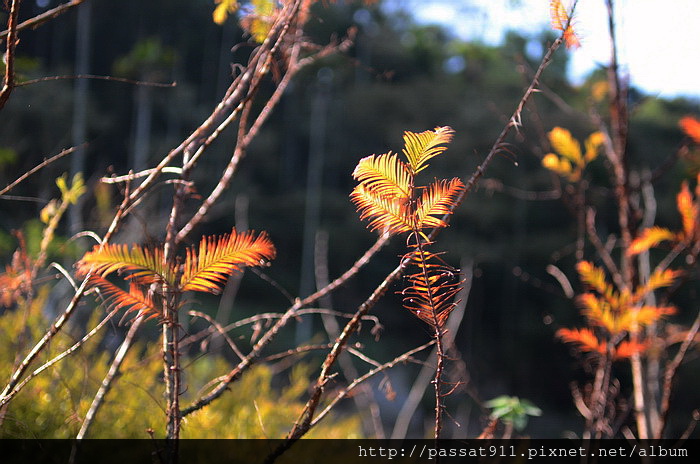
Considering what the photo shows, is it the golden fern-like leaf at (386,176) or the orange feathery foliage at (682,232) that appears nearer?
the golden fern-like leaf at (386,176)

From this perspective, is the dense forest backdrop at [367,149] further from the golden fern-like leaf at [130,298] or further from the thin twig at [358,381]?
the golden fern-like leaf at [130,298]

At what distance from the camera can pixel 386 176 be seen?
2.20 feet

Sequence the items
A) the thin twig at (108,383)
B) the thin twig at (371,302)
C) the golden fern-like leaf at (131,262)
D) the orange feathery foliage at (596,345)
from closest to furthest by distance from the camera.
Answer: the golden fern-like leaf at (131,262) → the thin twig at (371,302) → the thin twig at (108,383) → the orange feathery foliage at (596,345)

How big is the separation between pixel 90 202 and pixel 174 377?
6.63 metres

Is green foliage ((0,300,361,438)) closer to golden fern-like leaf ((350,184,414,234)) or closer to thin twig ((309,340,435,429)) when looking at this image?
thin twig ((309,340,435,429))

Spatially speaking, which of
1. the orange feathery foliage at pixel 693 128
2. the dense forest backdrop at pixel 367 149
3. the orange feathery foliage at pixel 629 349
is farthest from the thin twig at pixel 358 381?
the dense forest backdrop at pixel 367 149

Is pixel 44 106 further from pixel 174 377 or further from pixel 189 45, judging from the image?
pixel 174 377

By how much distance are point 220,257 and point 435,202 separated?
0.82 ft

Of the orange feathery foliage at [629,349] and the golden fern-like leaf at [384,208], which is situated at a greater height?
the golden fern-like leaf at [384,208]

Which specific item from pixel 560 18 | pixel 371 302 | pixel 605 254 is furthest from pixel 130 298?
pixel 605 254

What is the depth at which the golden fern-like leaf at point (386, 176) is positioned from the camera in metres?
0.67

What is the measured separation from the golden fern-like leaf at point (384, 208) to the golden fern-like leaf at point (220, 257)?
120mm

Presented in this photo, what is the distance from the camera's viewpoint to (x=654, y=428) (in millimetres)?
1725

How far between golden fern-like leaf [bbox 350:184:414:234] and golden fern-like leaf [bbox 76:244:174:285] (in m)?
0.23
